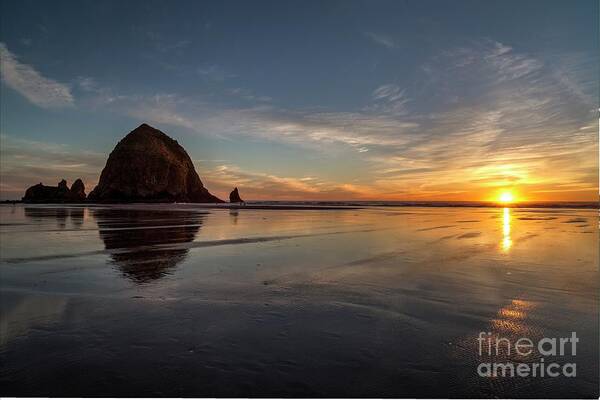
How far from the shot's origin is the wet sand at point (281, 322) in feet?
11.5

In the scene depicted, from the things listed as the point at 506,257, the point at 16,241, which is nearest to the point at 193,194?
the point at 16,241

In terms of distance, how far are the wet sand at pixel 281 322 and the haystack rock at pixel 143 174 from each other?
107 metres

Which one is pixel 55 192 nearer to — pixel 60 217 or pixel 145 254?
pixel 60 217

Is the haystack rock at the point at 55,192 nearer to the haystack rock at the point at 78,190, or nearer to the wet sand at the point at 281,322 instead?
the haystack rock at the point at 78,190

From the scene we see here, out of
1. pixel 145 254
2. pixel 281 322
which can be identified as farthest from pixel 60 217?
pixel 281 322

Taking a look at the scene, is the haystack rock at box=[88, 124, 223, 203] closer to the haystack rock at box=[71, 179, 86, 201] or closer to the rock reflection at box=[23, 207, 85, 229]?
the haystack rock at box=[71, 179, 86, 201]

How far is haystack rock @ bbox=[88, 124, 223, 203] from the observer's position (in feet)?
354

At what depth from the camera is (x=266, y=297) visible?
6488 mm

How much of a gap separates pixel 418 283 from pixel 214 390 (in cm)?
555

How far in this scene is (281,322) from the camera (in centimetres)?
515

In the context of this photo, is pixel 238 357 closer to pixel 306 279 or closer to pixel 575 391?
pixel 575 391

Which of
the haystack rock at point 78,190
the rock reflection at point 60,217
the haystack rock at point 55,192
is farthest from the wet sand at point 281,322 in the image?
the haystack rock at point 78,190

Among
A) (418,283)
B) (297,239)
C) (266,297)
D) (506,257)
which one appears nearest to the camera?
(266,297)

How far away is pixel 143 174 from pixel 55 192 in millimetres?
29673
